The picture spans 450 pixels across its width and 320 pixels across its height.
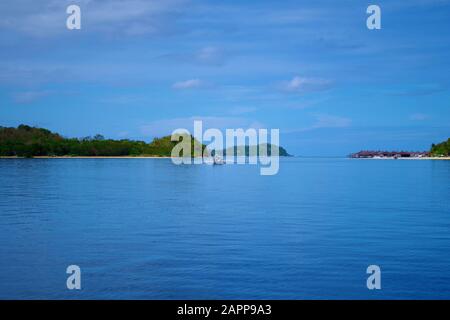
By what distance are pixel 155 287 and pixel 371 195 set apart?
1976 inches

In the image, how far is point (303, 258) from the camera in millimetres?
28578

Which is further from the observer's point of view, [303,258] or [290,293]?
[303,258]

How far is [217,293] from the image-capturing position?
72.0 feet

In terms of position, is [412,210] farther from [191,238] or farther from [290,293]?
[290,293]

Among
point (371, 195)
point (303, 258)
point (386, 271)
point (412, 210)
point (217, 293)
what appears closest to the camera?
point (217, 293)

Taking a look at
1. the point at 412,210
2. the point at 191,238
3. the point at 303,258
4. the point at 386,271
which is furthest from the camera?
the point at 412,210

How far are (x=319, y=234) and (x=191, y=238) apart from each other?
8.66 metres

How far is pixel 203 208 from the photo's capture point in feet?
175
